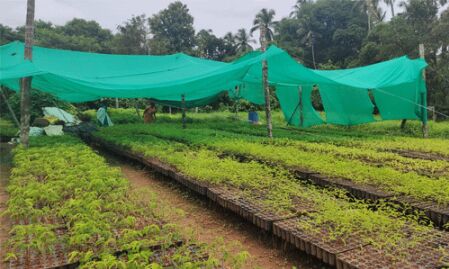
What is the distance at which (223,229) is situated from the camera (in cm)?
353

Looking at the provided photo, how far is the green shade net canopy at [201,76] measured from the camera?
7.29 m

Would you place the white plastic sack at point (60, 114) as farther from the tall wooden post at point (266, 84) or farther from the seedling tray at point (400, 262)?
the seedling tray at point (400, 262)

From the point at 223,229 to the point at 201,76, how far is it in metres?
4.49

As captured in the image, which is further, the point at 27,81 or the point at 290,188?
the point at 27,81

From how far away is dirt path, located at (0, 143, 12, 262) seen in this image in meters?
2.70

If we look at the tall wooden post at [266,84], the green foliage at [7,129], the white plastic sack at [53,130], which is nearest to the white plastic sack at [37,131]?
the white plastic sack at [53,130]

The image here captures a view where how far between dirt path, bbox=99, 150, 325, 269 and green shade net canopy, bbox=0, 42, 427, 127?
2.98 metres

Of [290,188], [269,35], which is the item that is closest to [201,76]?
[290,188]

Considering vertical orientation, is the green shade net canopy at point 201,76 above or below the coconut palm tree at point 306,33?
below

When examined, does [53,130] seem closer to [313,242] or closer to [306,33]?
[313,242]

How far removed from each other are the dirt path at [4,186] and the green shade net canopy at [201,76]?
5.07ft

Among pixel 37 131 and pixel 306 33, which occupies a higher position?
pixel 306 33

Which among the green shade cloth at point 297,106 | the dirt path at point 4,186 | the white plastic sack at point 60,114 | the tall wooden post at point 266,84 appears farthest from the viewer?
the white plastic sack at point 60,114

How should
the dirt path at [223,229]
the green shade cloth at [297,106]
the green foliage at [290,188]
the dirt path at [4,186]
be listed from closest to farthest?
1. the green foliage at [290,188]
2. the dirt path at [4,186]
3. the dirt path at [223,229]
4. the green shade cloth at [297,106]
